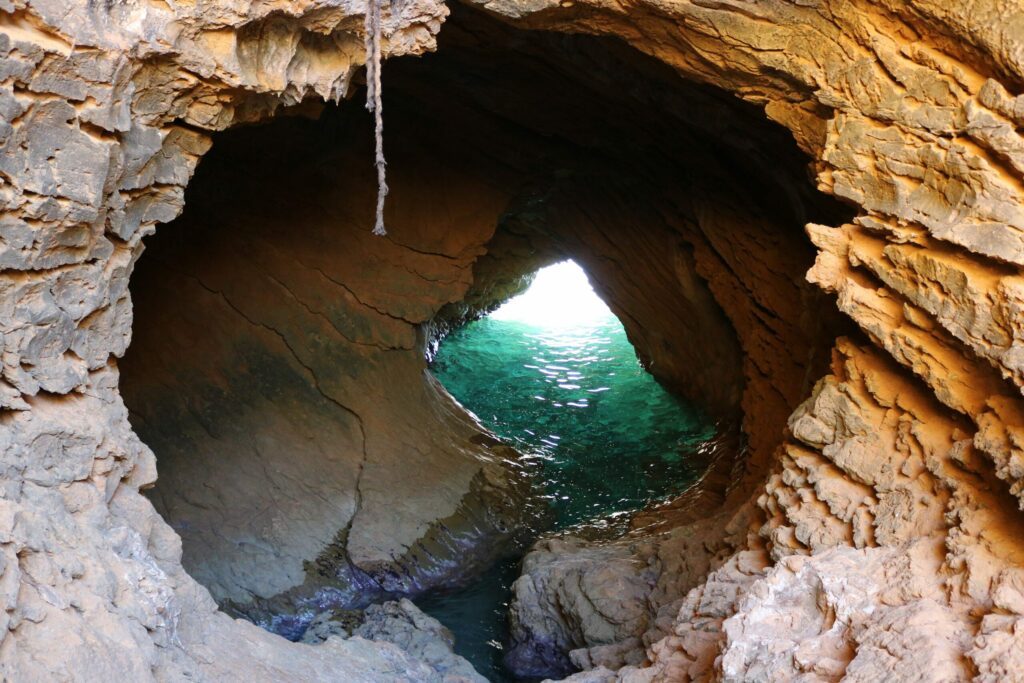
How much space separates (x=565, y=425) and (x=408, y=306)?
8.02ft

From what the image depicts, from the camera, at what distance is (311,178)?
20.5 ft

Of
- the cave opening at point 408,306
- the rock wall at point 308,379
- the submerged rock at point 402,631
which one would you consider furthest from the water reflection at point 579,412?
the submerged rock at point 402,631

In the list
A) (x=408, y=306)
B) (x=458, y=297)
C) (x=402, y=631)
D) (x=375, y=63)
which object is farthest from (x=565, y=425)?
(x=375, y=63)

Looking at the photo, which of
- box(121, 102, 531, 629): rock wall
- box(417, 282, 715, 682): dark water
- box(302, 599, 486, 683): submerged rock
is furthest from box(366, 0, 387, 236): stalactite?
box(417, 282, 715, 682): dark water

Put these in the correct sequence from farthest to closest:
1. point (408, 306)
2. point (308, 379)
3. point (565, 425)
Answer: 1. point (565, 425)
2. point (408, 306)
3. point (308, 379)

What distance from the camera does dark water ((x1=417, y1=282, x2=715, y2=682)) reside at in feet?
19.0

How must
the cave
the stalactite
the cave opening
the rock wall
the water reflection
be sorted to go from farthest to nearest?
1. the water reflection
2. the rock wall
3. the cave opening
4. the stalactite
5. the cave

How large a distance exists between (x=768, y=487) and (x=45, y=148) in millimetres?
3299

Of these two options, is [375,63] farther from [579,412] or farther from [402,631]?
[579,412]

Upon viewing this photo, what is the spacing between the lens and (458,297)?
6.83 m

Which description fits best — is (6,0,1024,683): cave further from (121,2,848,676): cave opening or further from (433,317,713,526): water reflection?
(433,317,713,526): water reflection

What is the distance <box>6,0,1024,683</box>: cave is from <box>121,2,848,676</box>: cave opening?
1.1 inches

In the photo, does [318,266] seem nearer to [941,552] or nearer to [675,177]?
[675,177]

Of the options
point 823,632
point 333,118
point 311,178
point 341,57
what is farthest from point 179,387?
point 823,632
